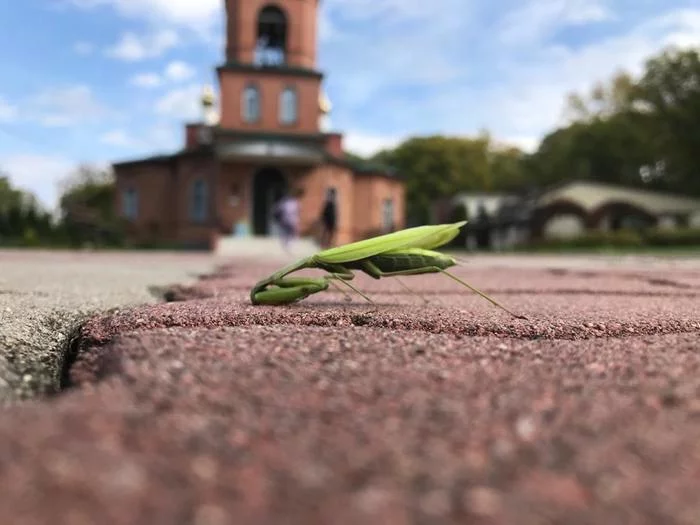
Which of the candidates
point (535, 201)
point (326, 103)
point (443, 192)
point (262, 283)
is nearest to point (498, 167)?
point (443, 192)

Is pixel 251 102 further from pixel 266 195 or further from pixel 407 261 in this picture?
pixel 407 261

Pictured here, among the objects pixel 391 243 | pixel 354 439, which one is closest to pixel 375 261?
pixel 391 243

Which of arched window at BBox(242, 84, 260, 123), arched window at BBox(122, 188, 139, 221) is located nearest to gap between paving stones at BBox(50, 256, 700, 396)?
arched window at BBox(242, 84, 260, 123)

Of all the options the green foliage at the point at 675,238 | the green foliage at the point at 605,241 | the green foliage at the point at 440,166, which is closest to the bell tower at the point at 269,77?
the green foliage at the point at 605,241

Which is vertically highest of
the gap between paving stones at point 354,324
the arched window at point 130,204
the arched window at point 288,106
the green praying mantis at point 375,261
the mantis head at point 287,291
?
the arched window at point 288,106

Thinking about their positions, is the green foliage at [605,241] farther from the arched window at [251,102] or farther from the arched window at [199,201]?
the arched window at [199,201]

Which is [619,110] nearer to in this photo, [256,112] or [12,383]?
[256,112]
